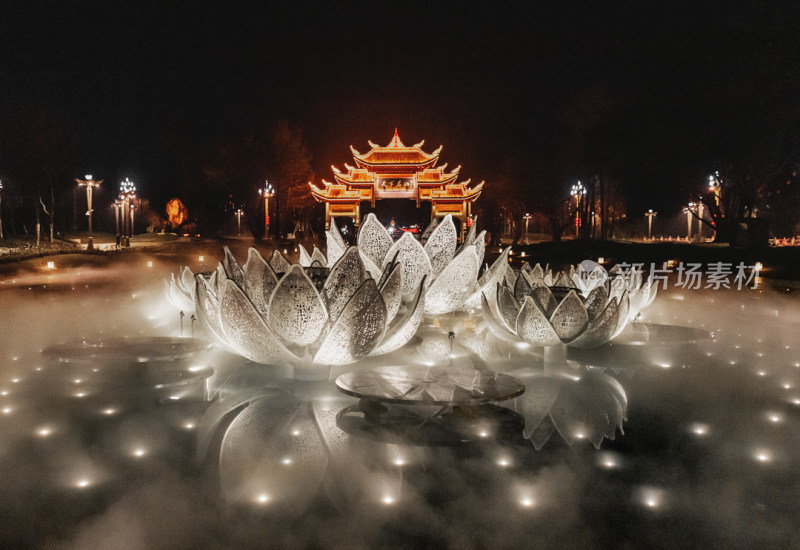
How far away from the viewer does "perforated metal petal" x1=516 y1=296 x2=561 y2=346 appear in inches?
209

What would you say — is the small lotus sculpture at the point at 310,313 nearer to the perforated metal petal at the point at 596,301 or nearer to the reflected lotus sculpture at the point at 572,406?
the reflected lotus sculpture at the point at 572,406

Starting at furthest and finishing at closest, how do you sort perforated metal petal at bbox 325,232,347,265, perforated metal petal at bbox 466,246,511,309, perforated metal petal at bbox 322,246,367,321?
A: 1. perforated metal petal at bbox 466,246,511,309
2. perforated metal petal at bbox 325,232,347,265
3. perforated metal petal at bbox 322,246,367,321

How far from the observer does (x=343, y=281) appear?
4566 millimetres

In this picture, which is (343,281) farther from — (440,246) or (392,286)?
(440,246)

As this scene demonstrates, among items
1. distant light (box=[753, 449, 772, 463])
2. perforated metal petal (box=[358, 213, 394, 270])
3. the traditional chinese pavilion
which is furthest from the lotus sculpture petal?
the traditional chinese pavilion

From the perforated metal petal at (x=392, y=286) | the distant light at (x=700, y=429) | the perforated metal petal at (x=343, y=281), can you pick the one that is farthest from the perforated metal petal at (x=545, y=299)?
the perforated metal petal at (x=343, y=281)

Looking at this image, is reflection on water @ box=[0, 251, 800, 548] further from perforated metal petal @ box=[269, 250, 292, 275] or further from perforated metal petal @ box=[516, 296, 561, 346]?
perforated metal petal @ box=[269, 250, 292, 275]

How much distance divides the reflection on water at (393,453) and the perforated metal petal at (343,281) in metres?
0.70

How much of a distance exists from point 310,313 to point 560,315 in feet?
7.24

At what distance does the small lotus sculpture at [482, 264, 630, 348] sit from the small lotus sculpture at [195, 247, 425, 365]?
115 centimetres

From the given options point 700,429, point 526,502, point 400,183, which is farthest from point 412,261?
point 400,183

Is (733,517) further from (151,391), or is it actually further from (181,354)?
(181,354)

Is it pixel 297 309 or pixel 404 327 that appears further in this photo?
pixel 404 327

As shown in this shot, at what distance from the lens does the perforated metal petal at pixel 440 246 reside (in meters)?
6.33
